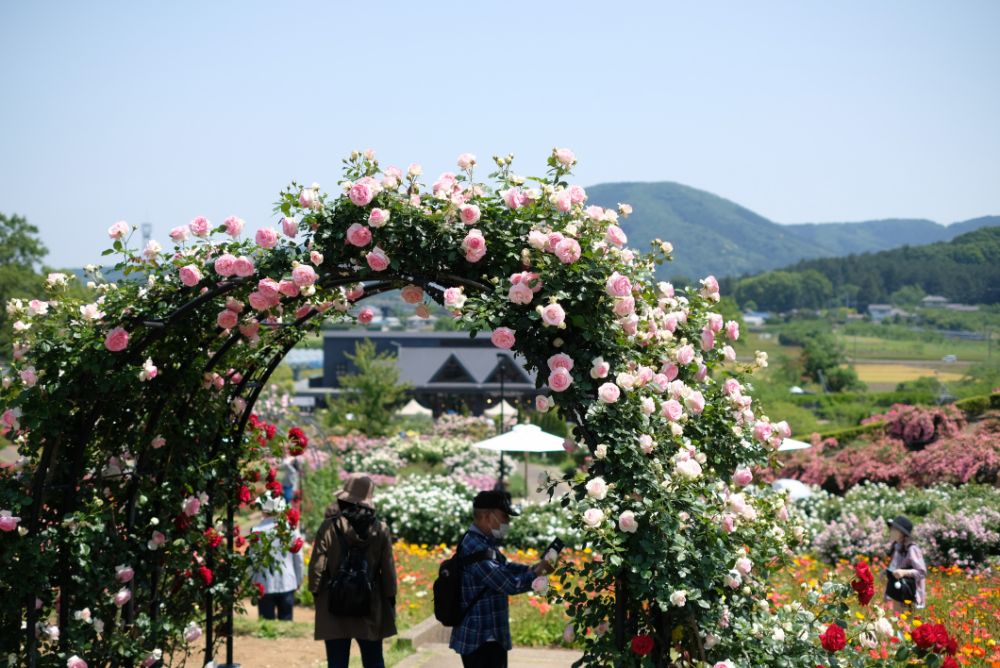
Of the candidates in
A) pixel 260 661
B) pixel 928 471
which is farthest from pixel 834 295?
pixel 260 661

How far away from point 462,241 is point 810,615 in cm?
263

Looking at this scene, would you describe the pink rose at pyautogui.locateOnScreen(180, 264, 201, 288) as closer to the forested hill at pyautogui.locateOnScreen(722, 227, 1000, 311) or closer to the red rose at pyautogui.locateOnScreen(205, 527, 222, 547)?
the red rose at pyautogui.locateOnScreen(205, 527, 222, 547)

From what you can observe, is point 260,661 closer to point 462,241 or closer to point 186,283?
point 186,283

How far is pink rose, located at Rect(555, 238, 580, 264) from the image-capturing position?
14.9 ft

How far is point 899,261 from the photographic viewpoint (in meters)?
135

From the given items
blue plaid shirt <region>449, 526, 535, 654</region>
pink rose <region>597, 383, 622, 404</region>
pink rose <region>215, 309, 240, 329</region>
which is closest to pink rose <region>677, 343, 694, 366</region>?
pink rose <region>597, 383, 622, 404</region>

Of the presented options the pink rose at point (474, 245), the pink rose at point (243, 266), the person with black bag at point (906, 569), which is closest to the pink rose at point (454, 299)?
the pink rose at point (474, 245)

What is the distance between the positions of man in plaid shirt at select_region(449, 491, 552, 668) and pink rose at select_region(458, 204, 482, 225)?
1.38 metres

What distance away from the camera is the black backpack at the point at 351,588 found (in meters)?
5.76

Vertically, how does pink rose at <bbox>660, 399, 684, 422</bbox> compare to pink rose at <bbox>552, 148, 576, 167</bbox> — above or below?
below

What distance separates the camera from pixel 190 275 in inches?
199

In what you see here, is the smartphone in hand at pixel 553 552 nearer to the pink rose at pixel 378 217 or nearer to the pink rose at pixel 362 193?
the pink rose at pixel 378 217

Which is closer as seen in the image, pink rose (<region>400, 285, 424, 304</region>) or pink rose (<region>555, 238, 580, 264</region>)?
pink rose (<region>555, 238, 580, 264</region>)

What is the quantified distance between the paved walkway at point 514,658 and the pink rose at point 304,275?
4048 millimetres
